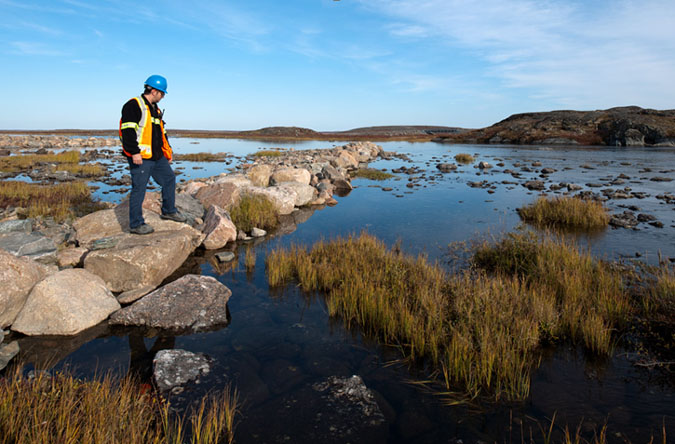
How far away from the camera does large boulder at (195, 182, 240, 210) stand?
12148 mm

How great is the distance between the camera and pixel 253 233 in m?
11.0

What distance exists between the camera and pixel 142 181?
7809 mm

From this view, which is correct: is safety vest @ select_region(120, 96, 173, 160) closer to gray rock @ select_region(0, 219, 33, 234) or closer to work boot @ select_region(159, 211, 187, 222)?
work boot @ select_region(159, 211, 187, 222)

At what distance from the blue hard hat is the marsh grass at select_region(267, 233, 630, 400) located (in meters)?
4.13

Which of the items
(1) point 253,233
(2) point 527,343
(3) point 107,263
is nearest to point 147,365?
(3) point 107,263

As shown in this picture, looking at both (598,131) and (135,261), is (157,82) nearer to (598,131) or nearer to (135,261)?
(135,261)

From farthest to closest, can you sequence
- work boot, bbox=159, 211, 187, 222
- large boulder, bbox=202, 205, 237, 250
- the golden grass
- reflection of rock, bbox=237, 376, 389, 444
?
large boulder, bbox=202, 205, 237, 250, work boot, bbox=159, 211, 187, 222, reflection of rock, bbox=237, 376, 389, 444, the golden grass

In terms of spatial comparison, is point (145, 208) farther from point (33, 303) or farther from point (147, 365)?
point (147, 365)

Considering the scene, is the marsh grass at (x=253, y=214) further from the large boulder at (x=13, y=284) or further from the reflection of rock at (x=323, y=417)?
the reflection of rock at (x=323, y=417)

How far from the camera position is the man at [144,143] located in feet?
23.8

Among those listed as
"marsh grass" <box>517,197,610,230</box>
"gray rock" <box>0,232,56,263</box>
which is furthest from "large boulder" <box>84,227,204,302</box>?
"marsh grass" <box>517,197,610,230</box>

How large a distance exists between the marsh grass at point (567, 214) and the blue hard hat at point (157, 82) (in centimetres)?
1162

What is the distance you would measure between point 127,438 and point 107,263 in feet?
15.6

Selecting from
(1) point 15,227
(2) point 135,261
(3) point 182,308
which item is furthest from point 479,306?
(1) point 15,227
